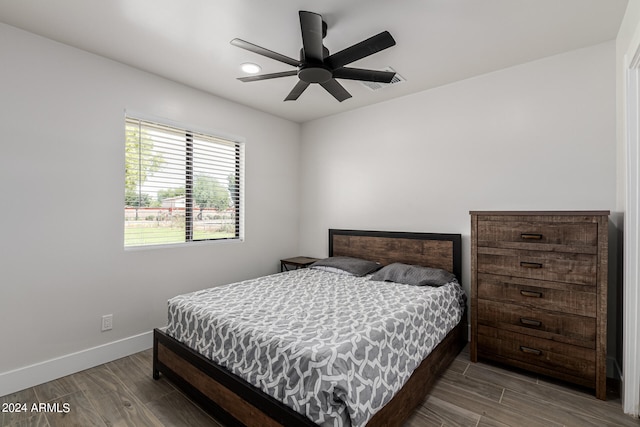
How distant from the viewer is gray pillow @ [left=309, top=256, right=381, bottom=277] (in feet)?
10.8

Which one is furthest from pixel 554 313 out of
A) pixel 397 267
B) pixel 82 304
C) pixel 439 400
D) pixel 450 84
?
pixel 82 304

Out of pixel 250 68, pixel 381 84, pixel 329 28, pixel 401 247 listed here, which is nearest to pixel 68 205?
pixel 250 68

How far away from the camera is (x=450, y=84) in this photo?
3164mm

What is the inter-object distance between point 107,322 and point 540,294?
139 inches

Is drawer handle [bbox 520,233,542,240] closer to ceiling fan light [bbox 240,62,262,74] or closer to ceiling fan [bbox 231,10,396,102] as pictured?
ceiling fan [bbox 231,10,396,102]

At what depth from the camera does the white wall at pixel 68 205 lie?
2.21 m

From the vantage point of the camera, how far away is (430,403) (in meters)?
2.03

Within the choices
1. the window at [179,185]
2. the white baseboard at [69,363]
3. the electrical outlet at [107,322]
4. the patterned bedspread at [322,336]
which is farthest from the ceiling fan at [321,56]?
the white baseboard at [69,363]

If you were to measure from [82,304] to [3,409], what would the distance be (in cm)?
75

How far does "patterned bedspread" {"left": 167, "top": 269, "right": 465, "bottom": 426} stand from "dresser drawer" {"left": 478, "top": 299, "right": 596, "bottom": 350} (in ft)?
0.94

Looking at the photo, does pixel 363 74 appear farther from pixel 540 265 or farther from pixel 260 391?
pixel 260 391

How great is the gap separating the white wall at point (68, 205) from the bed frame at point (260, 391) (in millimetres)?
735

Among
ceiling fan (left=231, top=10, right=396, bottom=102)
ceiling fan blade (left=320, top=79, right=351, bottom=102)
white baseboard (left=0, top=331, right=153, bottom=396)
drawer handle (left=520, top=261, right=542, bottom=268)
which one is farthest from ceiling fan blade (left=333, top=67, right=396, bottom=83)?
white baseboard (left=0, top=331, right=153, bottom=396)

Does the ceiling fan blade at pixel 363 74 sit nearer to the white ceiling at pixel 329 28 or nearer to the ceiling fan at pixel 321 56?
the ceiling fan at pixel 321 56
